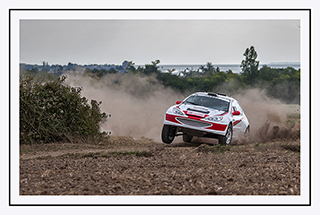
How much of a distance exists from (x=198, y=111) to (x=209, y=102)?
1.17 metres

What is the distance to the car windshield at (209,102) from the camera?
14281 mm

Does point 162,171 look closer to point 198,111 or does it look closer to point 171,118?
point 171,118

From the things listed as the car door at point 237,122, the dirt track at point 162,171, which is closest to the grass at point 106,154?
the dirt track at point 162,171

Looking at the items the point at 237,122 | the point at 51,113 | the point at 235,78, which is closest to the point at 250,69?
the point at 235,78

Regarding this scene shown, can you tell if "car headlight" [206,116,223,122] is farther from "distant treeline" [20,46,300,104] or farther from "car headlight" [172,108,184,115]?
"distant treeline" [20,46,300,104]

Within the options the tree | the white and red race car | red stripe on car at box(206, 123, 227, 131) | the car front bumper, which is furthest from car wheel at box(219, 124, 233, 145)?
the tree

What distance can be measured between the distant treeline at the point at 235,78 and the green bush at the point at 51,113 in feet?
60.7

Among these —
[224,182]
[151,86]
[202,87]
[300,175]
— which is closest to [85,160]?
[224,182]

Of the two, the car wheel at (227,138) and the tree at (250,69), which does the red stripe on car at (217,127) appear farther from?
the tree at (250,69)

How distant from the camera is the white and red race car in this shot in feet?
43.4

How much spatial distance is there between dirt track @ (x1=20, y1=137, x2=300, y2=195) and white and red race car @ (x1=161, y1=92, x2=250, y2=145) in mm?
820

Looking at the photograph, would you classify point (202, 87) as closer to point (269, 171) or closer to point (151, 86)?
point (151, 86)
